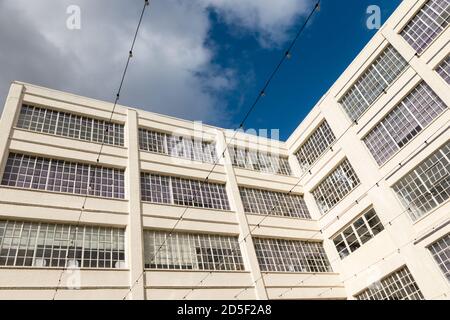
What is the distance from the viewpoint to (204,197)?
2155cm

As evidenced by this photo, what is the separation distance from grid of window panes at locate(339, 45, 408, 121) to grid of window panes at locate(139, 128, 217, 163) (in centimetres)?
955

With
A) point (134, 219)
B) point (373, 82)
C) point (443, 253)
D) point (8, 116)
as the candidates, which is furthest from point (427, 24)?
point (8, 116)

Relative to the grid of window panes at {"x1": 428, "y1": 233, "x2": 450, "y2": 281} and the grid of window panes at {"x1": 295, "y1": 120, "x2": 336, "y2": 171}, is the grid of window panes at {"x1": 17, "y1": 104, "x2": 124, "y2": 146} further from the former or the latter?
the grid of window panes at {"x1": 428, "y1": 233, "x2": 450, "y2": 281}

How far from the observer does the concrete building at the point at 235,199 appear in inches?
626

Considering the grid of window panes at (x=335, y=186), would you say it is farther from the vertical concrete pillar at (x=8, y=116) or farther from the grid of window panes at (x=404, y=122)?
the vertical concrete pillar at (x=8, y=116)

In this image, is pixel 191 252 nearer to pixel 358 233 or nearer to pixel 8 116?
pixel 358 233

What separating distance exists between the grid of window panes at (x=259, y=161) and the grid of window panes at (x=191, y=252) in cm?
660

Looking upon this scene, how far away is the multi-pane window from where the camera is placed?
2002cm

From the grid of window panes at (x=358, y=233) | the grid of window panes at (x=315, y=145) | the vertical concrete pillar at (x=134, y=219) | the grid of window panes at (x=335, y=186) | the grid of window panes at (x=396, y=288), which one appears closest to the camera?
the vertical concrete pillar at (x=134, y=219)

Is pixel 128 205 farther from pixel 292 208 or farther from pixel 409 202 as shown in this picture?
pixel 409 202

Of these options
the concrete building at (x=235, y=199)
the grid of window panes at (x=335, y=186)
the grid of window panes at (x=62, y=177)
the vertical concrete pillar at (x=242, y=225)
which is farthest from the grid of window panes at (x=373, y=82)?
the grid of window panes at (x=62, y=177)

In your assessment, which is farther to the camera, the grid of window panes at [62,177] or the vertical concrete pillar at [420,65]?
the vertical concrete pillar at [420,65]

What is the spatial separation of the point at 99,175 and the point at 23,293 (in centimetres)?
693

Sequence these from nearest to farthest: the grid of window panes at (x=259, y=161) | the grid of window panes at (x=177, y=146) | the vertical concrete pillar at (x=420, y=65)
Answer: the vertical concrete pillar at (x=420, y=65), the grid of window panes at (x=177, y=146), the grid of window panes at (x=259, y=161)
